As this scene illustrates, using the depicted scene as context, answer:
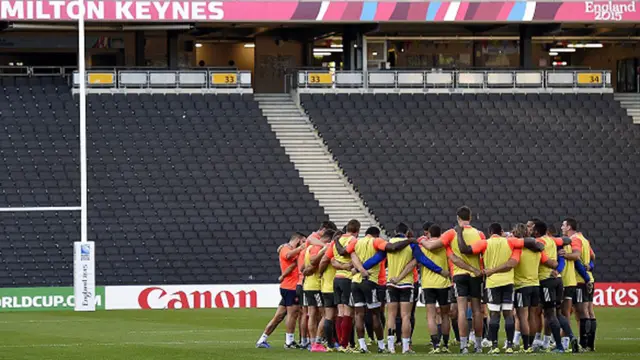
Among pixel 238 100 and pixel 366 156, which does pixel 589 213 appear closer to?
pixel 366 156

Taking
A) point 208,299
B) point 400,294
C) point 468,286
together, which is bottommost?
point 208,299

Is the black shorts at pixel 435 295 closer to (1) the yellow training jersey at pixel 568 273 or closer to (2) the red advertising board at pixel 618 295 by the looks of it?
(1) the yellow training jersey at pixel 568 273

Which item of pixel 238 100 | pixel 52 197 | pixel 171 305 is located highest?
pixel 238 100

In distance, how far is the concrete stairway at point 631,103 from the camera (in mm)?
46750

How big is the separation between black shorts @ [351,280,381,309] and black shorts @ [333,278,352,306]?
0.30 ft

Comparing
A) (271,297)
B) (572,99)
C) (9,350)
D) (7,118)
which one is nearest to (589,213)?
(572,99)

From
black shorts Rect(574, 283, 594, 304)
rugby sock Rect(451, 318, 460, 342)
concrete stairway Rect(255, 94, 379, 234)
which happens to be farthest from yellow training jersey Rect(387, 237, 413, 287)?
concrete stairway Rect(255, 94, 379, 234)

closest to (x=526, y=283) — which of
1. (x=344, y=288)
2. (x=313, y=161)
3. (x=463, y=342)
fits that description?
(x=463, y=342)

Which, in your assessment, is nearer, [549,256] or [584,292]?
[549,256]

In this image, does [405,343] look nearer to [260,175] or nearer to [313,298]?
[313,298]

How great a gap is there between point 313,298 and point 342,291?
0.71 meters

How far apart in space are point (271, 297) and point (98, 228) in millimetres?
5899

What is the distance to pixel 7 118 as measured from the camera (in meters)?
43.1

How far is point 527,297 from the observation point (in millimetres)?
21359
